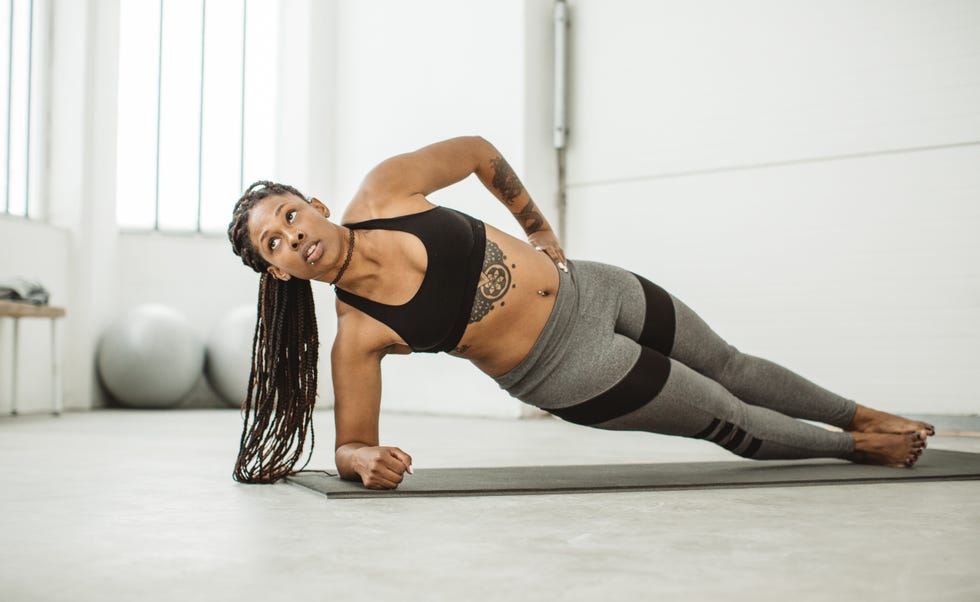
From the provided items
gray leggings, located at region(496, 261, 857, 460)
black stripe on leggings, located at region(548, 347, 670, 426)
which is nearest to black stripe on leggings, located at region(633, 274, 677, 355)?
gray leggings, located at region(496, 261, 857, 460)

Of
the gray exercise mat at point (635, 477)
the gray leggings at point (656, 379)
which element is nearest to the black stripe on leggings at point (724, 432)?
the gray leggings at point (656, 379)

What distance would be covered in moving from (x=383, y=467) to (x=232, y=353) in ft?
14.0

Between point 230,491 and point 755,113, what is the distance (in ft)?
12.1

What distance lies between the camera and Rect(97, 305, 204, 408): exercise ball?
19.8 ft

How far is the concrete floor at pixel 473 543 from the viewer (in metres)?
1.33

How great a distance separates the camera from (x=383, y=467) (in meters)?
2.22

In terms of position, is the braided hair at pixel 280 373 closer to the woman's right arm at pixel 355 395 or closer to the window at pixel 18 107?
the woman's right arm at pixel 355 395

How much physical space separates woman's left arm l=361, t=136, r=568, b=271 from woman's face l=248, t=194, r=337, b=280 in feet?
0.76

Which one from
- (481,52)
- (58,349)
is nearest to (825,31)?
(481,52)

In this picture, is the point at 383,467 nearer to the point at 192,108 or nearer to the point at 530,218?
the point at 530,218

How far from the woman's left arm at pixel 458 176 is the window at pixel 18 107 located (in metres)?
4.28

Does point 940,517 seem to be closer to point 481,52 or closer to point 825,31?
point 825,31

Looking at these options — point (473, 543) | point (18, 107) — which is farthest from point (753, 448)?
point (18, 107)

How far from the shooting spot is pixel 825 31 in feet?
15.9
